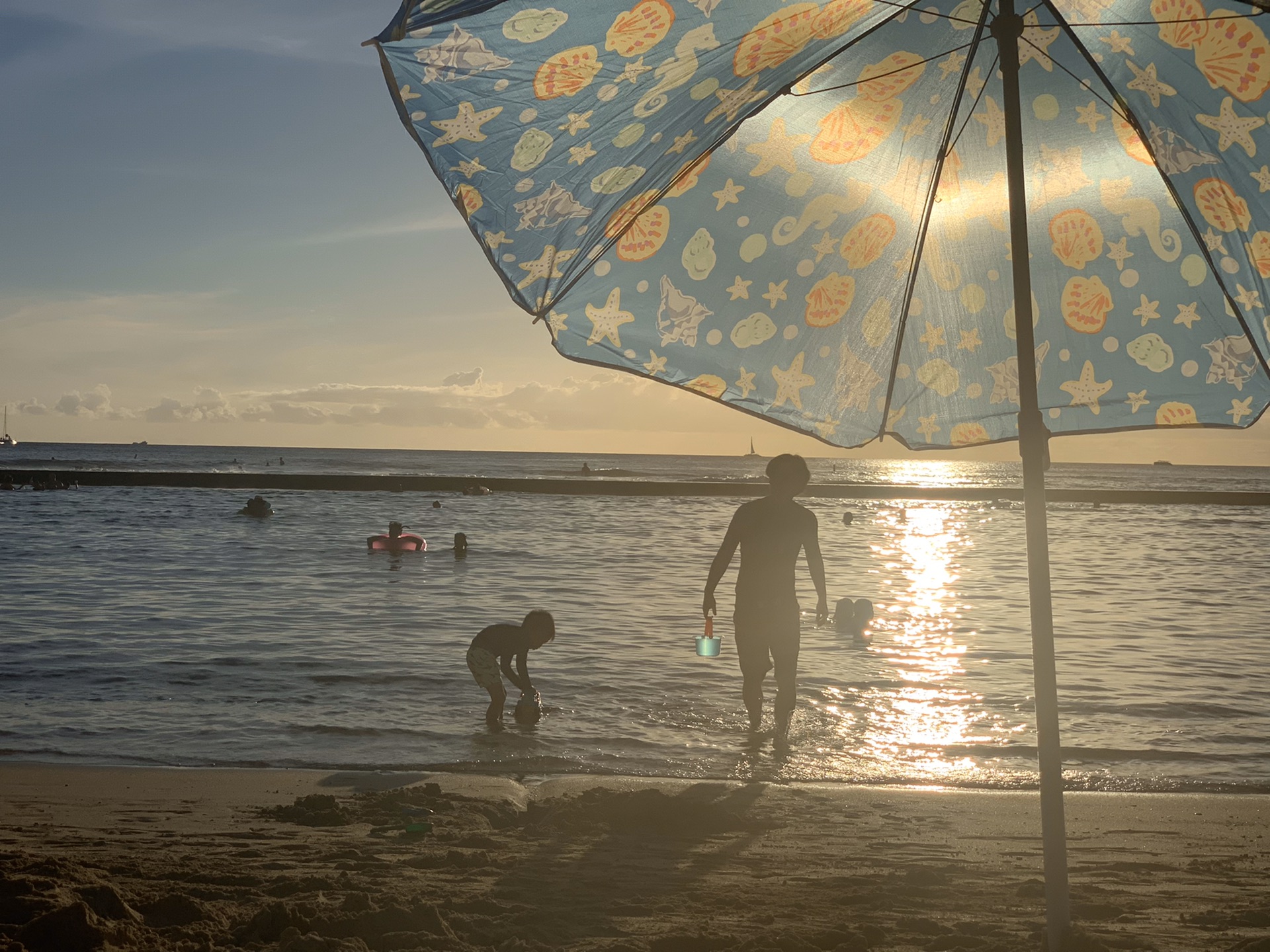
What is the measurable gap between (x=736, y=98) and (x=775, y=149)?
50 cm

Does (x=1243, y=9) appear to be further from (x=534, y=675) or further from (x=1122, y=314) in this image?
(x=534, y=675)

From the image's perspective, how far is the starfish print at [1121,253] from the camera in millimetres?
4086

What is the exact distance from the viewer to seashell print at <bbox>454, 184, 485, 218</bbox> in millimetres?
3672

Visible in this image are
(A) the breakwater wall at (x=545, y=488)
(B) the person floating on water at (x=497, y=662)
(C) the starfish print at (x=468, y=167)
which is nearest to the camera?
(C) the starfish print at (x=468, y=167)

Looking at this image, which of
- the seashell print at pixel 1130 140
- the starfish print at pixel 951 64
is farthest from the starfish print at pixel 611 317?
the seashell print at pixel 1130 140

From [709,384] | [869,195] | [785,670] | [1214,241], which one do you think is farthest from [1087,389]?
[785,670]

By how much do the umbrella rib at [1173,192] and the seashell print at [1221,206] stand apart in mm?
52

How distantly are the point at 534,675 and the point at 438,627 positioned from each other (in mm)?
3317

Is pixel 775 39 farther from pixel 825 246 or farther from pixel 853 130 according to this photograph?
pixel 825 246

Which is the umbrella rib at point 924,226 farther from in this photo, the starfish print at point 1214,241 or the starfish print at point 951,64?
the starfish print at point 1214,241

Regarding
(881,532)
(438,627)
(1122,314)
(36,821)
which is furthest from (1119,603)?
(881,532)

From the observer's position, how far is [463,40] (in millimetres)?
3537

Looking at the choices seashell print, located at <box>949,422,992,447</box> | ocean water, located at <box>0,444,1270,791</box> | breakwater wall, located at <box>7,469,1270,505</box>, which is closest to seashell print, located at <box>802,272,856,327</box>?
seashell print, located at <box>949,422,992,447</box>

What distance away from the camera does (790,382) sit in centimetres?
425
